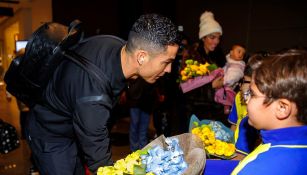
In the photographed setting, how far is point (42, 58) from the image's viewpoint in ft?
5.55

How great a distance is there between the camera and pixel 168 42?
5.29 ft

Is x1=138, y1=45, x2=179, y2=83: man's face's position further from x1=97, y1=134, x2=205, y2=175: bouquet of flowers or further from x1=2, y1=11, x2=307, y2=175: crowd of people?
x1=97, y1=134, x2=205, y2=175: bouquet of flowers

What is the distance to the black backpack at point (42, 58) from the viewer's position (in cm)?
169

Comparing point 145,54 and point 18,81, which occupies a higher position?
point 145,54

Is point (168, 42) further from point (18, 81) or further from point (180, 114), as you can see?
point (180, 114)

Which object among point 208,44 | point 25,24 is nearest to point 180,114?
point 208,44

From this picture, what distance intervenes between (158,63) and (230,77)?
206 cm

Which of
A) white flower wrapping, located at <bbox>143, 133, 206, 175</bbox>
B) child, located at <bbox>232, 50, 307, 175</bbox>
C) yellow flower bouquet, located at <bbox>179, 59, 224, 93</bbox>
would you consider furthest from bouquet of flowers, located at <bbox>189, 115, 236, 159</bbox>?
yellow flower bouquet, located at <bbox>179, 59, 224, 93</bbox>

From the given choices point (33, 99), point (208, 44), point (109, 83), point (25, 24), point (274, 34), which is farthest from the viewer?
point (25, 24)

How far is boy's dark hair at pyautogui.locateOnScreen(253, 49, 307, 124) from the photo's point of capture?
1.02 meters

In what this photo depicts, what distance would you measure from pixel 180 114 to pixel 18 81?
223 cm

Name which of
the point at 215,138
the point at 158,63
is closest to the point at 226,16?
the point at 215,138

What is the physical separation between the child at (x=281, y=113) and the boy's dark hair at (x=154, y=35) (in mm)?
605

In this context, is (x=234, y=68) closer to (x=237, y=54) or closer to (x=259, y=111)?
(x=237, y=54)
